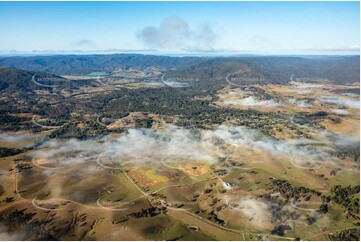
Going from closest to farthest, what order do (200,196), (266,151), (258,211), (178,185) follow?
(258,211), (200,196), (178,185), (266,151)

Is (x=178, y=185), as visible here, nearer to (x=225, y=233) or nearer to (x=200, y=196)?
(x=200, y=196)

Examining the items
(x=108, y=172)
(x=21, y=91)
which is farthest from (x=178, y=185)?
(x=21, y=91)

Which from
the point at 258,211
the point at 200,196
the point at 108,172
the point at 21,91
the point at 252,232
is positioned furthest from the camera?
the point at 21,91

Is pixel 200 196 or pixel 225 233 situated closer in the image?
pixel 225 233

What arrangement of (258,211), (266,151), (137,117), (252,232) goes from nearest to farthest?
1. (252,232)
2. (258,211)
3. (266,151)
4. (137,117)

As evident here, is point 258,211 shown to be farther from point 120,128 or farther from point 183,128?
point 120,128

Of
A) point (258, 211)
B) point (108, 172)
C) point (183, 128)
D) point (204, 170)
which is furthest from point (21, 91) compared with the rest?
point (258, 211)

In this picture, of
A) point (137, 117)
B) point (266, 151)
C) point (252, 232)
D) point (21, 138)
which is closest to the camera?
point (252, 232)

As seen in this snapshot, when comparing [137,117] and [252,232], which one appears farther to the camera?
[137,117]
